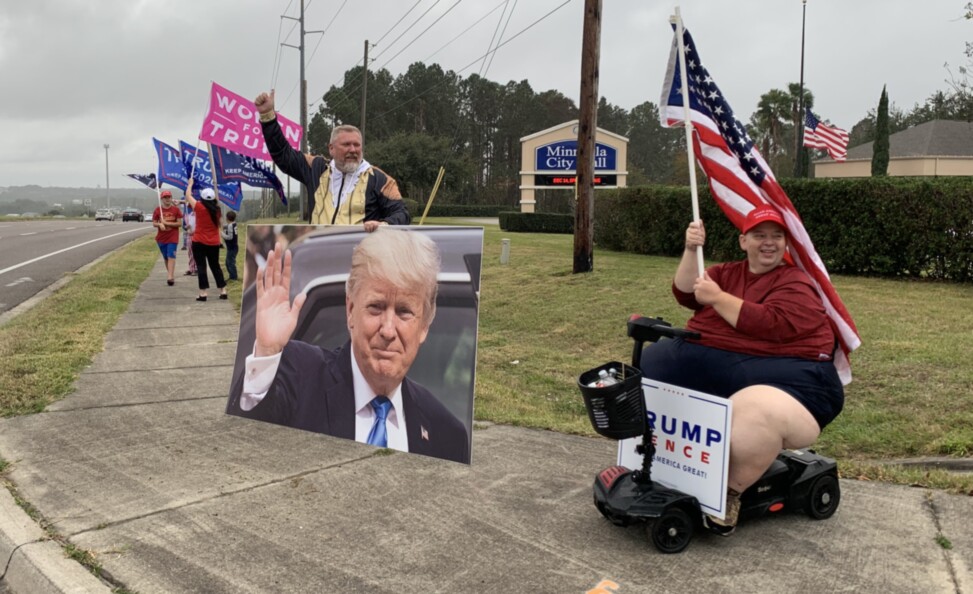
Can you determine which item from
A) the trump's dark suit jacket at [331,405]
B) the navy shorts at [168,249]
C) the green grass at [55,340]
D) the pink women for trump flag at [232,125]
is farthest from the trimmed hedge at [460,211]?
the trump's dark suit jacket at [331,405]

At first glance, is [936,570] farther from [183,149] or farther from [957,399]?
[183,149]

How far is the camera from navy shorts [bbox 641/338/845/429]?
3.32 m

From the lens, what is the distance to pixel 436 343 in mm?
4273

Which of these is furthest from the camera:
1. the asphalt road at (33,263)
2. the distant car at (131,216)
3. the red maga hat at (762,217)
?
the distant car at (131,216)

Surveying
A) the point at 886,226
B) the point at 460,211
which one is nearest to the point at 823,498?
the point at 886,226

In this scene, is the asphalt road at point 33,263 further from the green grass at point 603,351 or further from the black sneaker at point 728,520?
the black sneaker at point 728,520

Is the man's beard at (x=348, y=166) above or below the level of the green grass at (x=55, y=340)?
above

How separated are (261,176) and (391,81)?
7020cm

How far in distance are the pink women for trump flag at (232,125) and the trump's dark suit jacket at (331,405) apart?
6.15m

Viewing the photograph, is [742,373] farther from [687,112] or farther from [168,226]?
[168,226]

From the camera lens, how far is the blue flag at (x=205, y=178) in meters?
14.6

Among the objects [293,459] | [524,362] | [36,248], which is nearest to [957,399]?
[524,362]

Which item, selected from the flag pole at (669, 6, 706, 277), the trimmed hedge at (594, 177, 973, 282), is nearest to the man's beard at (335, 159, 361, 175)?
the flag pole at (669, 6, 706, 277)

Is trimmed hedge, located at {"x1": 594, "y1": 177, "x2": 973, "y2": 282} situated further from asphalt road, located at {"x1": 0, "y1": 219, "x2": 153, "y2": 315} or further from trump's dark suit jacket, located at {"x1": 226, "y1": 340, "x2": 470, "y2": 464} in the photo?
asphalt road, located at {"x1": 0, "y1": 219, "x2": 153, "y2": 315}
